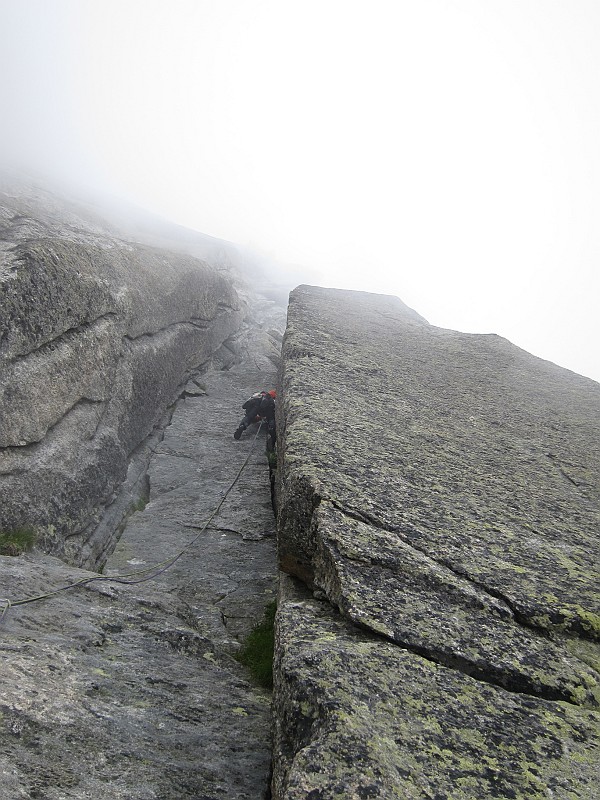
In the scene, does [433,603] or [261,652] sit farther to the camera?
[261,652]

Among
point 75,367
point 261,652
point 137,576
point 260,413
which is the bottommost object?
point 137,576

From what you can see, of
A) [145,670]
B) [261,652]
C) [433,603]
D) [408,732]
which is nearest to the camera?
[408,732]

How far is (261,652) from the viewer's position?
840 centimetres

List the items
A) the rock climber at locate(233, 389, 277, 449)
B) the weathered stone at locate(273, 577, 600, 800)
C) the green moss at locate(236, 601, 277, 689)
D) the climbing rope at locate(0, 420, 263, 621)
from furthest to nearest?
1. the rock climber at locate(233, 389, 277, 449)
2. the green moss at locate(236, 601, 277, 689)
3. the climbing rope at locate(0, 420, 263, 621)
4. the weathered stone at locate(273, 577, 600, 800)

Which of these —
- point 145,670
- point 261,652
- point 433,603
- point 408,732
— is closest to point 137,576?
point 261,652

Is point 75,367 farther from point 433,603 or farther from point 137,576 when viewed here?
point 433,603

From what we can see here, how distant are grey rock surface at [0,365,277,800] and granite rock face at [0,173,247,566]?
1.25 metres

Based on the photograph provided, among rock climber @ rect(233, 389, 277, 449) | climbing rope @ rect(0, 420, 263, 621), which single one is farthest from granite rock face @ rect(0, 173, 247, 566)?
rock climber @ rect(233, 389, 277, 449)

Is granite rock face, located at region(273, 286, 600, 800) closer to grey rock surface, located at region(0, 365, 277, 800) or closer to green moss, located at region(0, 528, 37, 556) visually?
grey rock surface, located at region(0, 365, 277, 800)

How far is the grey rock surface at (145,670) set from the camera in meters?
5.18

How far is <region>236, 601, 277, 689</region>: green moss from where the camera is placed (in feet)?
25.7

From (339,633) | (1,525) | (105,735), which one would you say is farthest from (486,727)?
(1,525)

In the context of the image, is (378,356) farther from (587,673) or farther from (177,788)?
(177,788)

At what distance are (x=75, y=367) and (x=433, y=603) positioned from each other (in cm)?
976
